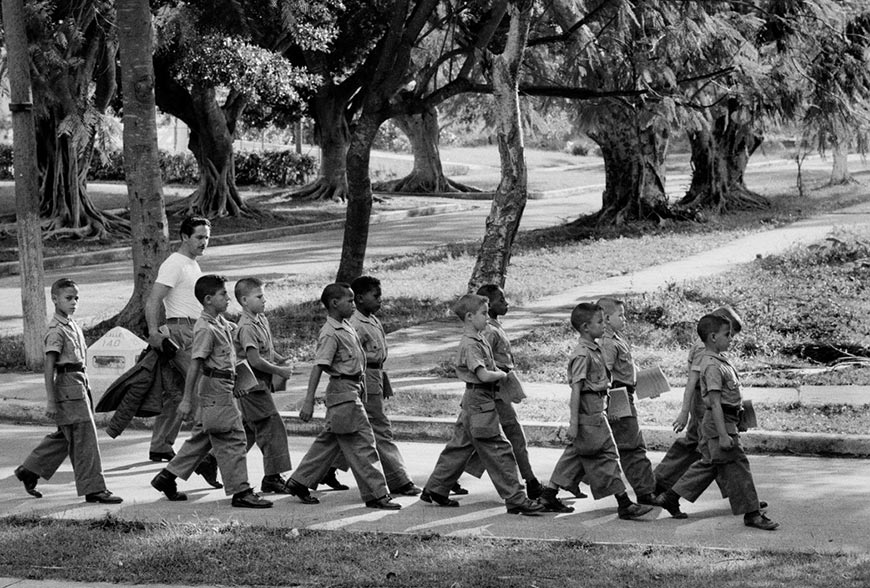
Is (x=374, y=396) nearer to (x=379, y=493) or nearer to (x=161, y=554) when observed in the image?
(x=379, y=493)

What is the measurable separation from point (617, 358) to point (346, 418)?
5.70ft

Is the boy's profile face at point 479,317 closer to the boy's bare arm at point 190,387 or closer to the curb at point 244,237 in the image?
the boy's bare arm at point 190,387

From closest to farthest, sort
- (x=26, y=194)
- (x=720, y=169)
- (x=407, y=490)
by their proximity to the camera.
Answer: (x=407, y=490) < (x=26, y=194) < (x=720, y=169)

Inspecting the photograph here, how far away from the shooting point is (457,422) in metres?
8.58

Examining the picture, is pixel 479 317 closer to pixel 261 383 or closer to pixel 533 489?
pixel 533 489

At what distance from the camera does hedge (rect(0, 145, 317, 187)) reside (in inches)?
1823

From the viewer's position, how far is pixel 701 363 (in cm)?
809

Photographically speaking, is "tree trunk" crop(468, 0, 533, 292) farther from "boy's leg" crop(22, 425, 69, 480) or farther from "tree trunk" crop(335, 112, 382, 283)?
"boy's leg" crop(22, 425, 69, 480)

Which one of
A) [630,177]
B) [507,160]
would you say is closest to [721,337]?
[507,160]

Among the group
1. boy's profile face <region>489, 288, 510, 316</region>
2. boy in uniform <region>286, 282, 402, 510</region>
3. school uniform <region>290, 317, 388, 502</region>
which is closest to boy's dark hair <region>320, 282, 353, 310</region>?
boy in uniform <region>286, 282, 402, 510</region>

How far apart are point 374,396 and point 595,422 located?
5.23 ft

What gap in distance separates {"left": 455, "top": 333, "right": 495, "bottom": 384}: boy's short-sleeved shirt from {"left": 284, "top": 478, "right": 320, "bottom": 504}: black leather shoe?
1242mm

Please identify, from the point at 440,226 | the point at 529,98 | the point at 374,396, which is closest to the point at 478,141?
the point at 440,226

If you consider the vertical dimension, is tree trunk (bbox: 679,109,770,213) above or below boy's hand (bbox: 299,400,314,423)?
above
